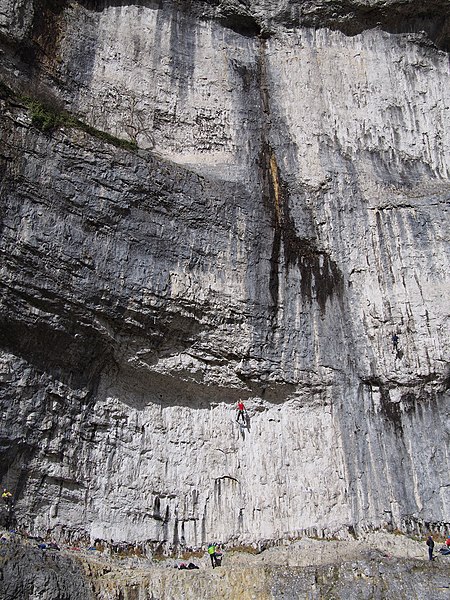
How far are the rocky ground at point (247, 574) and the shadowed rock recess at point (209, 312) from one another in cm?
47

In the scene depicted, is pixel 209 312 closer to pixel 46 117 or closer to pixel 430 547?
pixel 46 117

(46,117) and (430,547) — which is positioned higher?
(46,117)

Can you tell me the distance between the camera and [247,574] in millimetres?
12273

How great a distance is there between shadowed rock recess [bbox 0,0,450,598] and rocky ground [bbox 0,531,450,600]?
47 centimetres

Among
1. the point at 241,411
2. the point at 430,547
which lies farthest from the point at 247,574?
the point at 241,411

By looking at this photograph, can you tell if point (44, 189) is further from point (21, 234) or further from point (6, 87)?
point (6, 87)

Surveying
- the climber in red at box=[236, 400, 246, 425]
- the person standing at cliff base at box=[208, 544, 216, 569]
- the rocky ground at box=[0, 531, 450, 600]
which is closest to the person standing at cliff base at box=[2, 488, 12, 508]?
the rocky ground at box=[0, 531, 450, 600]

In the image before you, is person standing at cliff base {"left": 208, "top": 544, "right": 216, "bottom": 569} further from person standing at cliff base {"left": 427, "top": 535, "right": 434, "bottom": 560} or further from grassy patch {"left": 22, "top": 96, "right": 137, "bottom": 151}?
grassy patch {"left": 22, "top": 96, "right": 137, "bottom": 151}

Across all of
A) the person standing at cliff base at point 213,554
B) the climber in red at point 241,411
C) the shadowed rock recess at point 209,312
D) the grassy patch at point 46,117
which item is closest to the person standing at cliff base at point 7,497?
the shadowed rock recess at point 209,312

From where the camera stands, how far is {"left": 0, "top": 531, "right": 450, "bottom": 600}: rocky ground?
36.5 feet

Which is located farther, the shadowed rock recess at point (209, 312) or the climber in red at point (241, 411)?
the climber in red at point (241, 411)

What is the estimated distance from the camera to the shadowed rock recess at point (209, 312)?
13305 mm

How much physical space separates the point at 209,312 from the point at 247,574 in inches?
218

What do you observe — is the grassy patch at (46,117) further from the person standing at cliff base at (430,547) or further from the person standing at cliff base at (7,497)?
the person standing at cliff base at (430,547)
